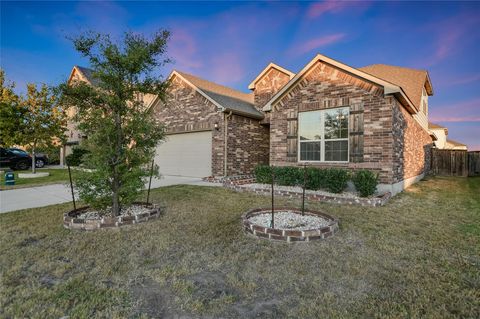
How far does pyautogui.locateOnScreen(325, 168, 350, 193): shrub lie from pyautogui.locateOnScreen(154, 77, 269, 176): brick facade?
500 cm

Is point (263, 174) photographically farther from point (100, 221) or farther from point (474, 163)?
point (474, 163)

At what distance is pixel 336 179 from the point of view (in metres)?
7.86

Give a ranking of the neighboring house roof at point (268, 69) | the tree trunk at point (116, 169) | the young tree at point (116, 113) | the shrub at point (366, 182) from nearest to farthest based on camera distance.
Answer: the young tree at point (116, 113)
the tree trunk at point (116, 169)
the shrub at point (366, 182)
the neighboring house roof at point (268, 69)

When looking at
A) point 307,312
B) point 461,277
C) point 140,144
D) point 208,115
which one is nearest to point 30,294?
point 307,312

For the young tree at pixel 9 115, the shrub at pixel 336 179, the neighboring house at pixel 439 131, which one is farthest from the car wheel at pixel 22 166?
the neighboring house at pixel 439 131

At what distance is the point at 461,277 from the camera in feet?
9.29

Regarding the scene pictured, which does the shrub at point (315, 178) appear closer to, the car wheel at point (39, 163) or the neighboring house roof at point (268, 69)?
the neighboring house roof at point (268, 69)

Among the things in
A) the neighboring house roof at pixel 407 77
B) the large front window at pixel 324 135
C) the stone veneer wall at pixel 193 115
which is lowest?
the large front window at pixel 324 135

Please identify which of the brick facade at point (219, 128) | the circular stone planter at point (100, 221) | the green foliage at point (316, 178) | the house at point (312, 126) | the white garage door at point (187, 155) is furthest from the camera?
the white garage door at point (187, 155)

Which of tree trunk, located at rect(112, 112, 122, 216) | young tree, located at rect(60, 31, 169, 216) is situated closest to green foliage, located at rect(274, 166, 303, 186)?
young tree, located at rect(60, 31, 169, 216)

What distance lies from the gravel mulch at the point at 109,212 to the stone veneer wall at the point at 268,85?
10.9 metres

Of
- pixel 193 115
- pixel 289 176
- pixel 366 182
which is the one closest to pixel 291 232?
pixel 366 182

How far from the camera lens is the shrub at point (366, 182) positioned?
7.17 m

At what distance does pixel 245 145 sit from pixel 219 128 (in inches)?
67.4
